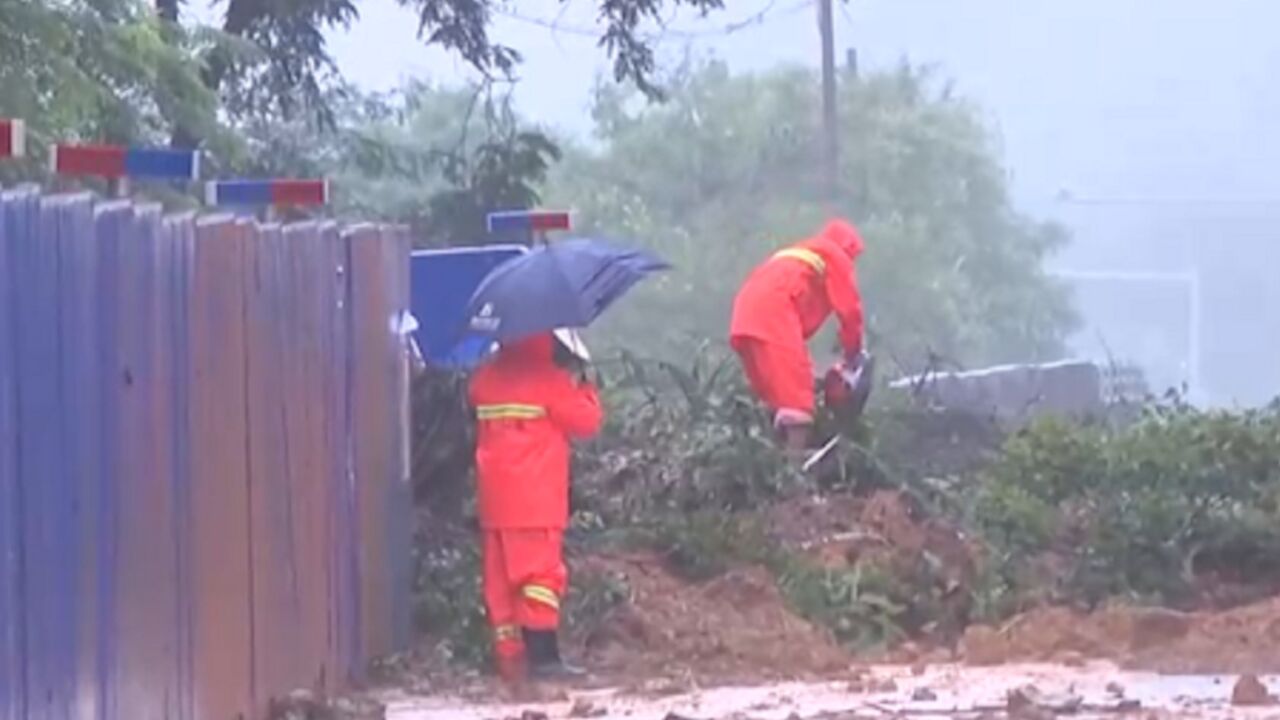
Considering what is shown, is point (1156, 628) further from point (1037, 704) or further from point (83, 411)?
point (83, 411)

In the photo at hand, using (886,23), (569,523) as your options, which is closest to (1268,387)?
(886,23)

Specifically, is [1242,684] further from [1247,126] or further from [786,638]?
[1247,126]

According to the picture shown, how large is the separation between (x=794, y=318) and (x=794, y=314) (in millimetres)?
21

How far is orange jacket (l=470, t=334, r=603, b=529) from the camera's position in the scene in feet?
38.2

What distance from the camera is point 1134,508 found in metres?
14.1

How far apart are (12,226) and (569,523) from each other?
6717 mm

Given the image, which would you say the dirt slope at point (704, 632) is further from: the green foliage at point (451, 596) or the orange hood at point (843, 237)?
the orange hood at point (843, 237)

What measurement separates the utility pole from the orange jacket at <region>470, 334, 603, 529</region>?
18.3m

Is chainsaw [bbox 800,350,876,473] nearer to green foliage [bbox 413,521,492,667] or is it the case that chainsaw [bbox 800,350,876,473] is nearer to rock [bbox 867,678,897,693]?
green foliage [bbox 413,521,492,667]

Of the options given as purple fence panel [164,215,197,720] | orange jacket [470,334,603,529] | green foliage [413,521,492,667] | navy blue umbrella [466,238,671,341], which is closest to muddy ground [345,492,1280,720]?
green foliage [413,521,492,667]

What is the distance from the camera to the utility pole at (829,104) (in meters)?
30.7

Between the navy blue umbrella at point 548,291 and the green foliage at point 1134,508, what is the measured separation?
2.73 metres

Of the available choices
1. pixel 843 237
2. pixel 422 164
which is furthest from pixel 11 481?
pixel 422 164

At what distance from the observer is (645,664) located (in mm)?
12367
